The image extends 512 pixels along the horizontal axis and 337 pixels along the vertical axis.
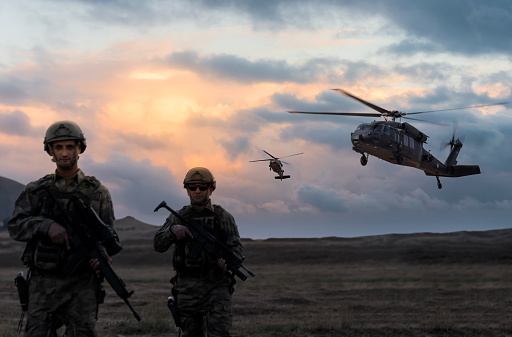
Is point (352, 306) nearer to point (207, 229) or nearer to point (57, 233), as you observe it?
point (207, 229)

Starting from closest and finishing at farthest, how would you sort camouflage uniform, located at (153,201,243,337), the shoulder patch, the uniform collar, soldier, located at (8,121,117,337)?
soldier, located at (8,121,117,337)
the uniform collar
camouflage uniform, located at (153,201,243,337)
the shoulder patch

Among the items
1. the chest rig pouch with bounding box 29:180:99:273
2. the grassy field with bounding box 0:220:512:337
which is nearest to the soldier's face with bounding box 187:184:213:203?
the chest rig pouch with bounding box 29:180:99:273

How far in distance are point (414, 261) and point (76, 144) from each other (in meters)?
55.1

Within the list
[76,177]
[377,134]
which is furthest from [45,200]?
[377,134]

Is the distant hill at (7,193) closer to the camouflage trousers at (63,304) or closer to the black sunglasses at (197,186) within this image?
the black sunglasses at (197,186)

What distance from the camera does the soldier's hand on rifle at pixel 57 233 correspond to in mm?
6039

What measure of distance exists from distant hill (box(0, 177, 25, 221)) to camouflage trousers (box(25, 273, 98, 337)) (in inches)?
6758

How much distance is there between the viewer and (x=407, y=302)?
23.9m

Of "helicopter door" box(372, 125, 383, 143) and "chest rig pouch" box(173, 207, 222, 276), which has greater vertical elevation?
"helicopter door" box(372, 125, 383, 143)

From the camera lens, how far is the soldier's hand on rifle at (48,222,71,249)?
19.8ft

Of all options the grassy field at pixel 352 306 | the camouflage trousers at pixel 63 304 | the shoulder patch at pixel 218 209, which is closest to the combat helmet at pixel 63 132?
the camouflage trousers at pixel 63 304

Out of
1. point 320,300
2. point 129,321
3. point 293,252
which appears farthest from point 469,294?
point 293,252

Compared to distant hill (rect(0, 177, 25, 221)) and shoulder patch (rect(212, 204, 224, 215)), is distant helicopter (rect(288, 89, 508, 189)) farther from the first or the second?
distant hill (rect(0, 177, 25, 221))

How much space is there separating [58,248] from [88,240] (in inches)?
11.5
